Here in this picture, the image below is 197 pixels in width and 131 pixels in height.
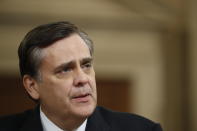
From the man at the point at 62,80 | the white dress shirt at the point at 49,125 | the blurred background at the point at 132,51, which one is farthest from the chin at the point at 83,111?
the blurred background at the point at 132,51

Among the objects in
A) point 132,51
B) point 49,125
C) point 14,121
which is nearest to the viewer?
point 49,125

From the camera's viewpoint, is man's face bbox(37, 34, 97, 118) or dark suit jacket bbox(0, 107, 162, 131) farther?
dark suit jacket bbox(0, 107, 162, 131)

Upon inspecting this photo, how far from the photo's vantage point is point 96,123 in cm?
230

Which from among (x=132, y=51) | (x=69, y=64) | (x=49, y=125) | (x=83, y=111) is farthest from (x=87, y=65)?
(x=132, y=51)

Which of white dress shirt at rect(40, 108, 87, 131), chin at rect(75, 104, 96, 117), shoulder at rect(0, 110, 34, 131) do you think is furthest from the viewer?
shoulder at rect(0, 110, 34, 131)

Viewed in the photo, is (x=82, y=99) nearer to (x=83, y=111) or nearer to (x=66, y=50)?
(x=83, y=111)

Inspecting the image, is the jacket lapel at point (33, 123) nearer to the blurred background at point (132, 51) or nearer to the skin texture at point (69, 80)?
the skin texture at point (69, 80)

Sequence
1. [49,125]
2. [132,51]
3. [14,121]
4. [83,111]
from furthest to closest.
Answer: [132,51], [14,121], [49,125], [83,111]

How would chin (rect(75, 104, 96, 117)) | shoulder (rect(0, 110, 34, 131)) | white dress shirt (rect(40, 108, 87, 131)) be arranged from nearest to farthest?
chin (rect(75, 104, 96, 117)) → white dress shirt (rect(40, 108, 87, 131)) → shoulder (rect(0, 110, 34, 131))

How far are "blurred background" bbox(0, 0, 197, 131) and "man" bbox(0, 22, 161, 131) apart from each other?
2520 mm

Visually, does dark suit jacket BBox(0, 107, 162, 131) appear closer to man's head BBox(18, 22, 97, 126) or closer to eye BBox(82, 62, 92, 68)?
man's head BBox(18, 22, 97, 126)

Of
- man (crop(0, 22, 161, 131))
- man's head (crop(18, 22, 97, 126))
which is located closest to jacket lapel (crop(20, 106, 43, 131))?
man (crop(0, 22, 161, 131))

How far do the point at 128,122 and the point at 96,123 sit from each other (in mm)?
142

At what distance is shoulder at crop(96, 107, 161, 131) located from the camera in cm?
231
